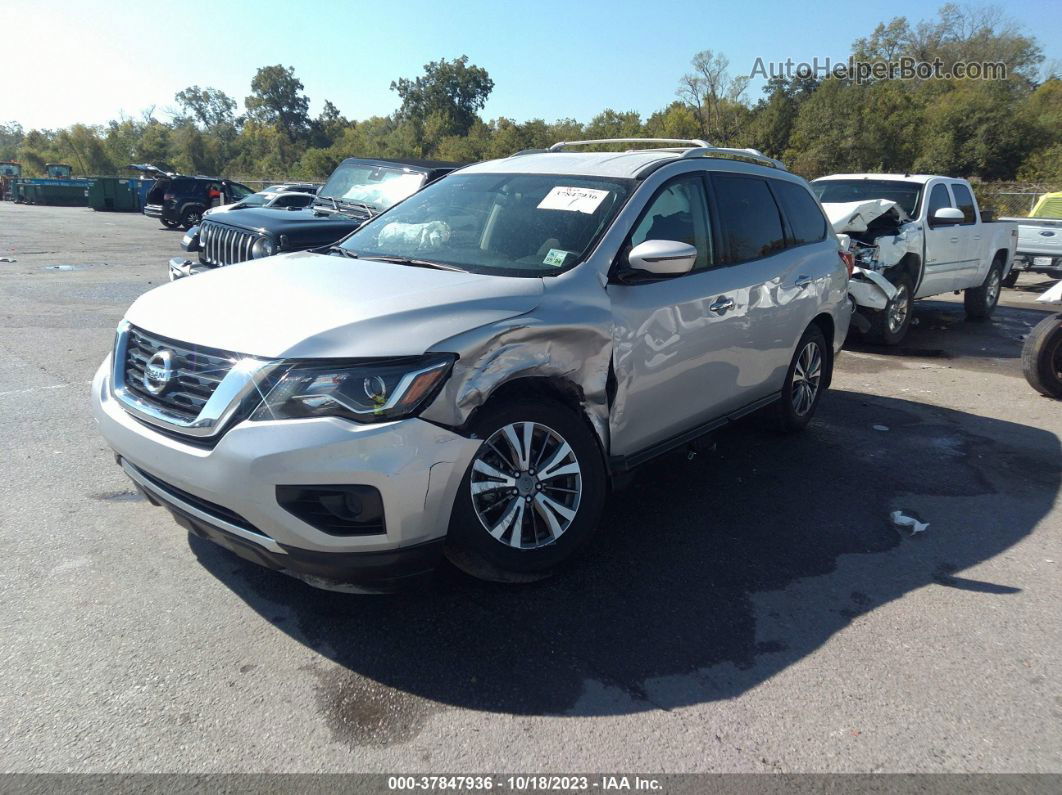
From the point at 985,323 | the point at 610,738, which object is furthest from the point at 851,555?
the point at 985,323

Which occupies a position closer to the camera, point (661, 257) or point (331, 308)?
point (331, 308)

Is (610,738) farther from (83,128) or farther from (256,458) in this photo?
(83,128)

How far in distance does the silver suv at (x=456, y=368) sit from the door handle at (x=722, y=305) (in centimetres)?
3

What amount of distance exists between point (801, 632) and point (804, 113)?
170 feet

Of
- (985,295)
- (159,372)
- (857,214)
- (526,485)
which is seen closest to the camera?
(159,372)

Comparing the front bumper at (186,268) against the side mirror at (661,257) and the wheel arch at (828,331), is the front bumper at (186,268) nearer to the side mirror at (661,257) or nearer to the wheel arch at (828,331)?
the side mirror at (661,257)

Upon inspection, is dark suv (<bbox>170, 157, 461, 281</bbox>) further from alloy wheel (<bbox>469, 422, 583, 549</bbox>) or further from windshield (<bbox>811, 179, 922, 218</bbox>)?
windshield (<bbox>811, 179, 922, 218</bbox>)

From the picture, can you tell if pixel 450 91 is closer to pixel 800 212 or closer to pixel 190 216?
pixel 190 216

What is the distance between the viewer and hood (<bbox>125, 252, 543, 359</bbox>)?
2.83 metres

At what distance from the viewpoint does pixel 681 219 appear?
4.21 metres

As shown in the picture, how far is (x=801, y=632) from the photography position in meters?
3.23

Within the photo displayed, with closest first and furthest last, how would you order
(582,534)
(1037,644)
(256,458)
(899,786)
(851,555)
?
(899,786)
(256,458)
(1037,644)
(582,534)
(851,555)

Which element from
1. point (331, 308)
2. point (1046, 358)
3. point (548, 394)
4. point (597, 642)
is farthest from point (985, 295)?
point (331, 308)

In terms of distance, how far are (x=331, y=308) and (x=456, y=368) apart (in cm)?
57
